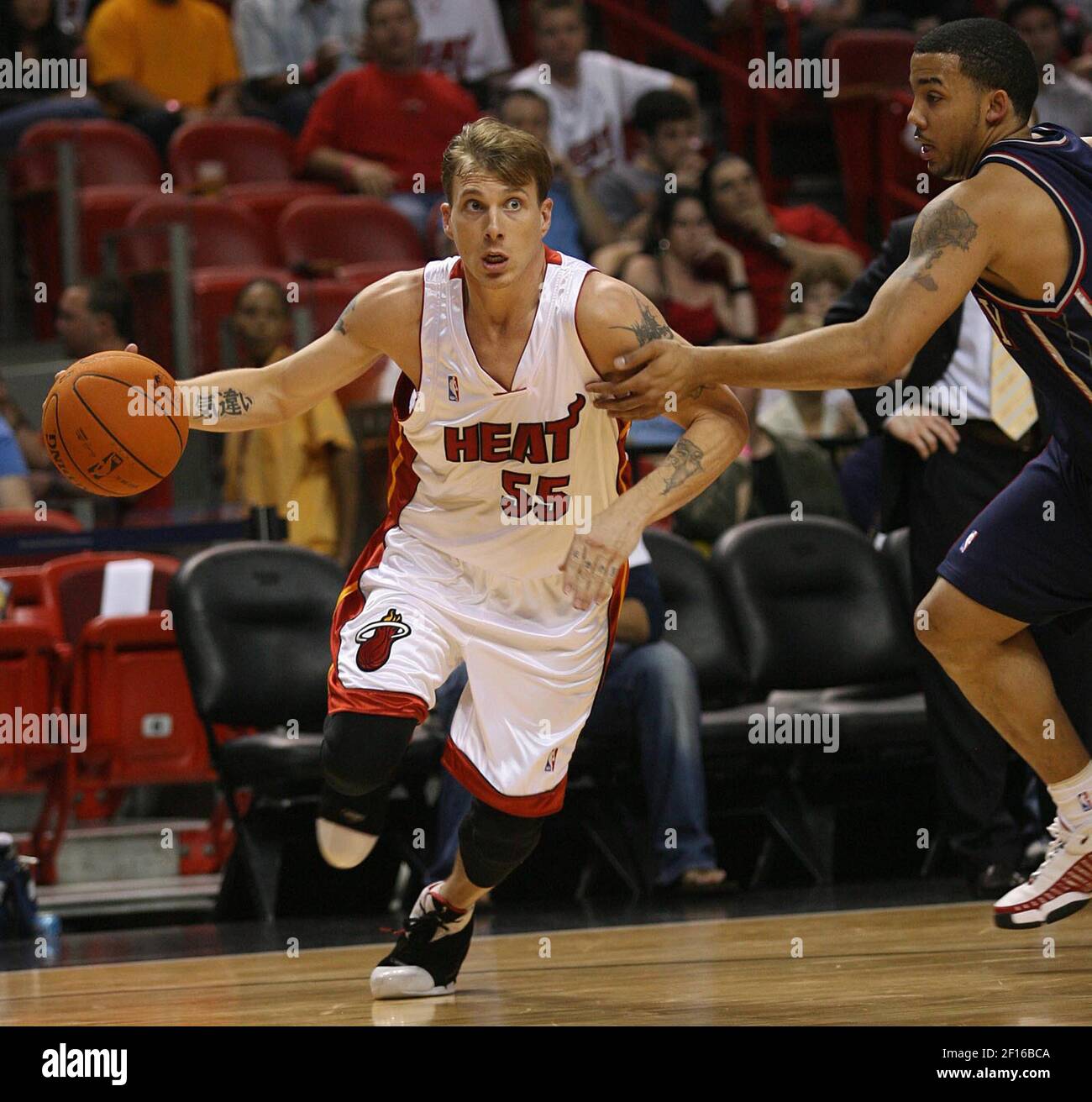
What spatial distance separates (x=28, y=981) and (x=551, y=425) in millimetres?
1849

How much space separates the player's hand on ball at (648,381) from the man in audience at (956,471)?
1632 mm

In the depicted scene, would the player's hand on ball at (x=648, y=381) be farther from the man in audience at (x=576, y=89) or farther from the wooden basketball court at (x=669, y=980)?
the man in audience at (x=576, y=89)

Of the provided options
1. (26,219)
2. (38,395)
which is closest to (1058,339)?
(38,395)

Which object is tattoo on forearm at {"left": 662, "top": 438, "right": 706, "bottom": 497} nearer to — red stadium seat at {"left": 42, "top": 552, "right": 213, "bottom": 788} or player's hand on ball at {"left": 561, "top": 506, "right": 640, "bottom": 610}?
player's hand on ball at {"left": 561, "top": 506, "right": 640, "bottom": 610}

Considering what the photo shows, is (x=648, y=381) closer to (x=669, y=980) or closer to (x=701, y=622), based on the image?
(x=669, y=980)

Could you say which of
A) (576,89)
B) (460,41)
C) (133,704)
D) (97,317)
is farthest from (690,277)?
(133,704)

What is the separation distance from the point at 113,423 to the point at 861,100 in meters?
7.22

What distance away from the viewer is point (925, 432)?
5328 mm

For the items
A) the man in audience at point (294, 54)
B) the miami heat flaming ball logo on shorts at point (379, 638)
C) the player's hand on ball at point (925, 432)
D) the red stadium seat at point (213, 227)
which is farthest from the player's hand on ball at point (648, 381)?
the man in audience at point (294, 54)

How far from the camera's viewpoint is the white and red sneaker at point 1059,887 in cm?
401

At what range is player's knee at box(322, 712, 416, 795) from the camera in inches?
140

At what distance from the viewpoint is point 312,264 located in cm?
838
